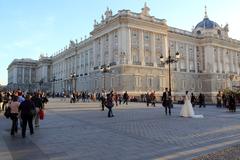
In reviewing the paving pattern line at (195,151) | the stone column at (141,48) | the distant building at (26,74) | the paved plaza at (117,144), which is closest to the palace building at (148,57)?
the stone column at (141,48)

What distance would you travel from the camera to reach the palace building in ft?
160

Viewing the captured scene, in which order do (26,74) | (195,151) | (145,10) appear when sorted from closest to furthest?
(195,151) < (145,10) < (26,74)

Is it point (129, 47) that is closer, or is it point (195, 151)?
point (195, 151)

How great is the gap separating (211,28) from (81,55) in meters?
36.0

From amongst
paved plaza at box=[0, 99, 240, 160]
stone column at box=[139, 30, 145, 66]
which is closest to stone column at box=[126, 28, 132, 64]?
stone column at box=[139, 30, 145, 66]

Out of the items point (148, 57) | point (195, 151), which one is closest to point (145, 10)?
point (148, 57)

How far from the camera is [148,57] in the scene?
52.3m

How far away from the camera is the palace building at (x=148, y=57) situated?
4872cm

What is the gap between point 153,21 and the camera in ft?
174

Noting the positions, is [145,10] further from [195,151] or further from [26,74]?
[26,74]

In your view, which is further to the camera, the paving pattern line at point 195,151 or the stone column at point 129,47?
the stone column at point 129,47

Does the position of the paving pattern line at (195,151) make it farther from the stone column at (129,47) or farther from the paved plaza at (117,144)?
the stone column at (129,47)

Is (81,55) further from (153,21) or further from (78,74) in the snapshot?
(153,21)

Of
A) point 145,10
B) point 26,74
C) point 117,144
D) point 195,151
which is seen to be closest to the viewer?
point 195,151
